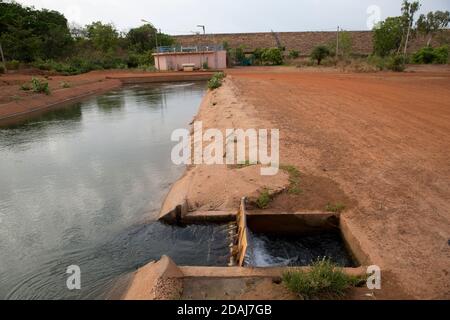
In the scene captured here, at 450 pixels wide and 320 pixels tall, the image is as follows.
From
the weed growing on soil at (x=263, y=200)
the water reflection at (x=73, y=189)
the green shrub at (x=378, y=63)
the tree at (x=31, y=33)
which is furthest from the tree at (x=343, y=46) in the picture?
the weed growing on soil at (x=263, y=200)

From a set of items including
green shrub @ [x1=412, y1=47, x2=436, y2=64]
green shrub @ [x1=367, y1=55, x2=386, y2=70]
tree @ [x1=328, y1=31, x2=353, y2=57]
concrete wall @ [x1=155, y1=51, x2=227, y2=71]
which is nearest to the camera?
green shrub @ [x1=367, y1=55, x2=386, y2=70]

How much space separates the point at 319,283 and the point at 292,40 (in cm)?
5420

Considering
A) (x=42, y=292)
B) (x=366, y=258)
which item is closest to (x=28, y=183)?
(x=42, y=292)

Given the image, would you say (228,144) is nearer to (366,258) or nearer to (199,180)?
(199,180)

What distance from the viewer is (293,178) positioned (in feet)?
22.0

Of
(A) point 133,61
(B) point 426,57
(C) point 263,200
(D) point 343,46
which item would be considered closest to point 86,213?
(C) point 263,200

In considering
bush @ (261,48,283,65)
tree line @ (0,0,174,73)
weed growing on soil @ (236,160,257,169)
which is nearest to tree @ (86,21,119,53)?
tree line @ (0,0,174,73)

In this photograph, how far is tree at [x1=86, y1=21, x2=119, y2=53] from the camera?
51.8 meters

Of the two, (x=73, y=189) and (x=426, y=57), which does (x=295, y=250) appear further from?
(x=426, y=57)

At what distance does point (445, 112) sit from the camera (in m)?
11.5

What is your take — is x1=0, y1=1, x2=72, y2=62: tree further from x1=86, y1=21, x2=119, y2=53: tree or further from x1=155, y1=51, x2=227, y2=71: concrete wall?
x1=155, y1=51, x2=227, y2=71: concrete wall

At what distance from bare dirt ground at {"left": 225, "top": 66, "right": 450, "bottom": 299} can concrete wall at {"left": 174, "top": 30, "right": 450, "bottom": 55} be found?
40.2 m

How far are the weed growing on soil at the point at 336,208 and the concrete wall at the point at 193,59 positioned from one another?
3851cm

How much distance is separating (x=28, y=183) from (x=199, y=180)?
4342mm
